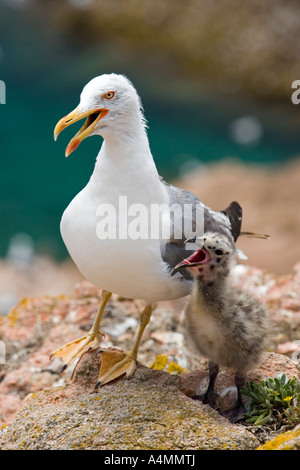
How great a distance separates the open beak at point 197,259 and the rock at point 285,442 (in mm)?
828

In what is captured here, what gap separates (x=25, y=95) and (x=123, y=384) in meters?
9.30

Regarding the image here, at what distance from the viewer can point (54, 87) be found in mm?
11828

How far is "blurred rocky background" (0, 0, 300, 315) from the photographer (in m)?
9.48

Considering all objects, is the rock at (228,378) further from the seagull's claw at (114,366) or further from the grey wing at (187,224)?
the grey wing at (187,224)

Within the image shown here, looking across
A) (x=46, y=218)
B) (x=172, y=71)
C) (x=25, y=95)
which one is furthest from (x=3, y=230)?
(x=172, y=71)

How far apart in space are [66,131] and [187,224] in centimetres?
725

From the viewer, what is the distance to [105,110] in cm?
319
